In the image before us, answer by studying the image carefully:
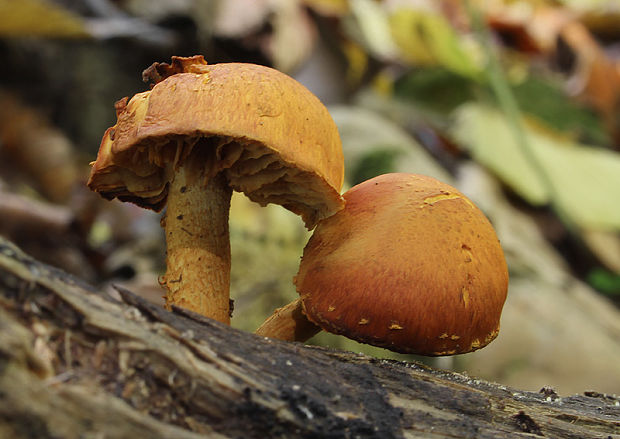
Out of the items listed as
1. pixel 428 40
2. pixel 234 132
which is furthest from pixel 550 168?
pixel 234 132

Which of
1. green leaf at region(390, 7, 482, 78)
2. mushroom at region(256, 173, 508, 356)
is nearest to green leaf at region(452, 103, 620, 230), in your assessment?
green leaf at region(390, 7, 482, 78)

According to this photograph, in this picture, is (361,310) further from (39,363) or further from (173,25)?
(173,25)

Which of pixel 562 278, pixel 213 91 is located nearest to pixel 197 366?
pixel 213 91

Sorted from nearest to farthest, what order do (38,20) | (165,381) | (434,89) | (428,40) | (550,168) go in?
(165,381), (38,20), (550,168), (428,40), (434,89)

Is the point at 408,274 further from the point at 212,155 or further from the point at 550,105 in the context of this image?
the point at 550,105

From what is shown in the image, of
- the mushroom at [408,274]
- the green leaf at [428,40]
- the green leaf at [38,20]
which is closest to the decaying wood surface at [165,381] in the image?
the mushroom at [408,274]

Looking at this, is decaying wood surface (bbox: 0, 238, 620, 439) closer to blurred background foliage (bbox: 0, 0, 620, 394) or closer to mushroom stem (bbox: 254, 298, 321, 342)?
mushroom stem (bbox: 254, 298, 321, 342)

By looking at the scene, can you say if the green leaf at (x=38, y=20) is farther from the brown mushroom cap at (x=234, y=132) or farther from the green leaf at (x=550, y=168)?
the green leaf at (x=550, y=168)
